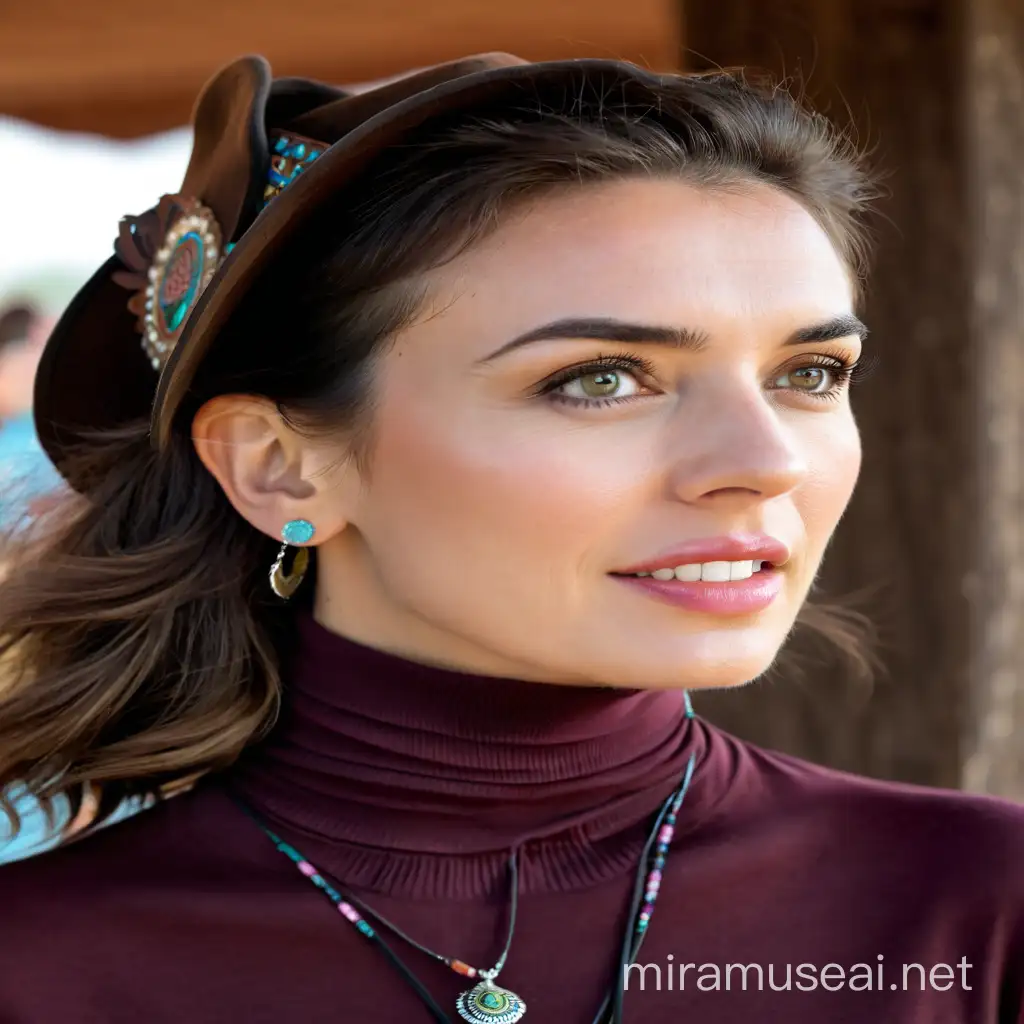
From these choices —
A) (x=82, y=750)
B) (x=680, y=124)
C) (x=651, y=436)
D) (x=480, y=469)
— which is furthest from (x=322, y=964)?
(x=680, y=124)

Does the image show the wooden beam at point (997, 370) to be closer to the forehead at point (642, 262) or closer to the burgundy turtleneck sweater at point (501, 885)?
the burgundy turtleneck sweater at point (501, 885)

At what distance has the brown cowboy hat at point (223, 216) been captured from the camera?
1505 mm

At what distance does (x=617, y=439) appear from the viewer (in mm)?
1454

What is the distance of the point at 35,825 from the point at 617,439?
0.81 meters

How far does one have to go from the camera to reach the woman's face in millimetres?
1441

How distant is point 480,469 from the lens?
146 cm

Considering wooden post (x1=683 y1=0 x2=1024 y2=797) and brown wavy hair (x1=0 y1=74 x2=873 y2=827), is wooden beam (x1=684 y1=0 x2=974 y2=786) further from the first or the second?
brown wavy hair (x1=0 y1=74 x2=873 y2=827)

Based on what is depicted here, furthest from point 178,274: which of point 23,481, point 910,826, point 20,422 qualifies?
point 20,422

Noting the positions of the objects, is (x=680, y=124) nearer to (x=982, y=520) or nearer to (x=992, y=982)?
(x=992, y=982)

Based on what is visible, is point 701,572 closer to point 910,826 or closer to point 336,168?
point 910,826

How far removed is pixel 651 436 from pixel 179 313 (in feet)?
2.01

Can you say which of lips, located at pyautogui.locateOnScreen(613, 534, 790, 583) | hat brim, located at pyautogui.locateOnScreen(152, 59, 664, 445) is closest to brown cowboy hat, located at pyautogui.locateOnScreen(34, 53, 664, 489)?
hat brim, located at pyautogui.locateOnScreen(152, 59, 664, 445)

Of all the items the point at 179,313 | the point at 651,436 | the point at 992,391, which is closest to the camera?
the point at 651,436

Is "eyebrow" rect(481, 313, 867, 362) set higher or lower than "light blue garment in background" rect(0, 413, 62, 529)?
higher
